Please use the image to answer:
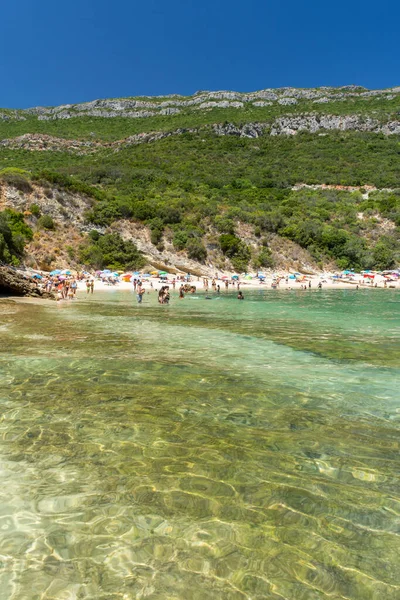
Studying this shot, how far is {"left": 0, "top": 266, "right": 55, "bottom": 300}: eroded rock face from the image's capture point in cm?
2648

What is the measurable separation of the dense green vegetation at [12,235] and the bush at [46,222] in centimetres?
229

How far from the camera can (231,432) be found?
5.48m

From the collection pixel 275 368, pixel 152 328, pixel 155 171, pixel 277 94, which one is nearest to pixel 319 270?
pixel 155 171

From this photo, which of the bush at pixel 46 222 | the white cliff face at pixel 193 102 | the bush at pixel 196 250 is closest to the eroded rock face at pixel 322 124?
the white cliff face at pixel 193 102

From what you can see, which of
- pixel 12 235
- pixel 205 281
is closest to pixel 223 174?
pixel 205 281

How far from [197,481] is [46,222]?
2068 inches

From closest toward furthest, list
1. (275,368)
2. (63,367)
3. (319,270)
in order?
(63,367) → (275,368) → (319,270)

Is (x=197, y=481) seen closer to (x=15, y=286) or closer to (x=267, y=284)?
(x=15, y=286)

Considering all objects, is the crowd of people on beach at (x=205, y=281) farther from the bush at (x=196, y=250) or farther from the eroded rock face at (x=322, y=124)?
the eroded rock face at (x=322, y=124)

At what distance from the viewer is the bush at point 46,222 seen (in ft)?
168

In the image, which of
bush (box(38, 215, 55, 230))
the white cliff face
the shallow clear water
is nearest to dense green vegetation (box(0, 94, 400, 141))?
the white cliff face

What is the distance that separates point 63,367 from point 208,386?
10.9 ft

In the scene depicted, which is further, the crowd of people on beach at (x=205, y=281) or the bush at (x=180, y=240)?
the bush at (x=180, y=240)

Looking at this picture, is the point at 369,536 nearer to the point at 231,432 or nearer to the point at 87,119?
the point at 231,432
